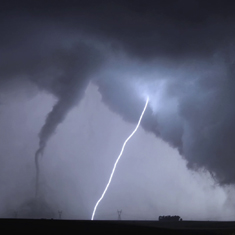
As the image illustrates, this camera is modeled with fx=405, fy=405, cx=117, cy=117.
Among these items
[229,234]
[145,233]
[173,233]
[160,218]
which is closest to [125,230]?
[145,233]

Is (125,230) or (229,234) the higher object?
(229,234)

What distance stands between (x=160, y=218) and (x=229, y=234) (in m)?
95.2

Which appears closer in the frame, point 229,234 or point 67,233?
point 67,233

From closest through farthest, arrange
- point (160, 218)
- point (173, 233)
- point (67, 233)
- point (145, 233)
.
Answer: point (67, 233) → point (145, 233) → point (173, 233) → point (160, 218)

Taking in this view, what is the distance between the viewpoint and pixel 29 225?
156 ft

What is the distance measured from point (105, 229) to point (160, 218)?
4304 inches

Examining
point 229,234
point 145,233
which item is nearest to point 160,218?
point 229,234

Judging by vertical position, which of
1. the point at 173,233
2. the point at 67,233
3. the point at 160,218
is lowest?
the point at 67,233

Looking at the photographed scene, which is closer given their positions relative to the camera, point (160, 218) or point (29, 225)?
point (29, 225)

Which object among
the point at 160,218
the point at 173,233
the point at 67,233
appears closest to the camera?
the point at 67,233

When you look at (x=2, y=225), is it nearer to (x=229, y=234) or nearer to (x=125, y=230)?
(x=125, y=230)

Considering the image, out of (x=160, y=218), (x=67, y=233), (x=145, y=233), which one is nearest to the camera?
(x=67, y=233)

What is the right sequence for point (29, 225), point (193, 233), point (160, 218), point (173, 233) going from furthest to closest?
point (160, 218) < point (193, 233) < point (173, 233) < point (29, 225)

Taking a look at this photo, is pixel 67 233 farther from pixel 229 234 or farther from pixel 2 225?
pixel 229 234
